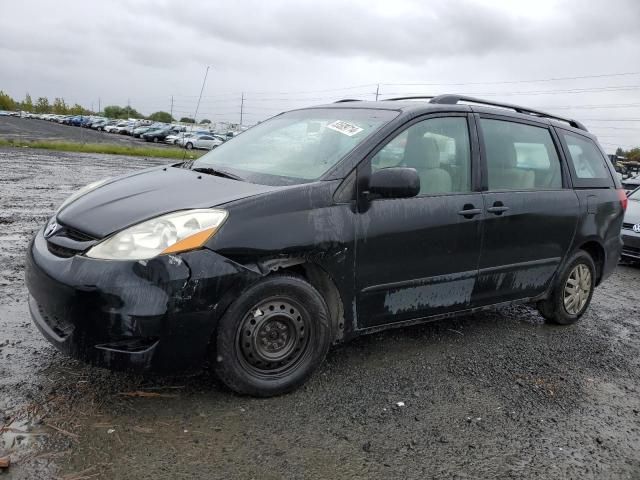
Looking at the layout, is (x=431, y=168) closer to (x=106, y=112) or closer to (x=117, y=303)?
(x=117, y=303)

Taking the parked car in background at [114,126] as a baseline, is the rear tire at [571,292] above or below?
above

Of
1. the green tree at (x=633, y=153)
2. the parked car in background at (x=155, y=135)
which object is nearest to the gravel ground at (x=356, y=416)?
the parked car in background at (x=155, y=135)

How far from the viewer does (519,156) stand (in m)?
4.53

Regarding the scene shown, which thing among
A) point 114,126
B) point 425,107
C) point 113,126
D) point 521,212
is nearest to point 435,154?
point 425,107

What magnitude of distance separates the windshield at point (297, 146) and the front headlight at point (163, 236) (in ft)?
1.98

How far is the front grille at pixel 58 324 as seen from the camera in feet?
9.52

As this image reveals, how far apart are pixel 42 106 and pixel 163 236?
414ft

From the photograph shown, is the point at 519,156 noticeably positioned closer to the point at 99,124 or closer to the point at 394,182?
the point at 394,182

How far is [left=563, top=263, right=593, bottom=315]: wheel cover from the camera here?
5.04m

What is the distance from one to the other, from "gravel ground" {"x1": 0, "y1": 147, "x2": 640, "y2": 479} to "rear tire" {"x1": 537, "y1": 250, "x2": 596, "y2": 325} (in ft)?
1.74

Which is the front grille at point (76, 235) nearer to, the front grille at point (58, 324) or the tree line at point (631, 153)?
the front grille at point (58, 324)

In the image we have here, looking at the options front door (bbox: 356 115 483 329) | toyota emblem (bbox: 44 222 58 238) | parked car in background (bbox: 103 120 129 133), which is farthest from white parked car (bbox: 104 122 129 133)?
front door (bbox: 356 115 483 329)

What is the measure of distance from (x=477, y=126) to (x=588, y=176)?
1524 mm

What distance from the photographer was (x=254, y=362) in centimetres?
318
